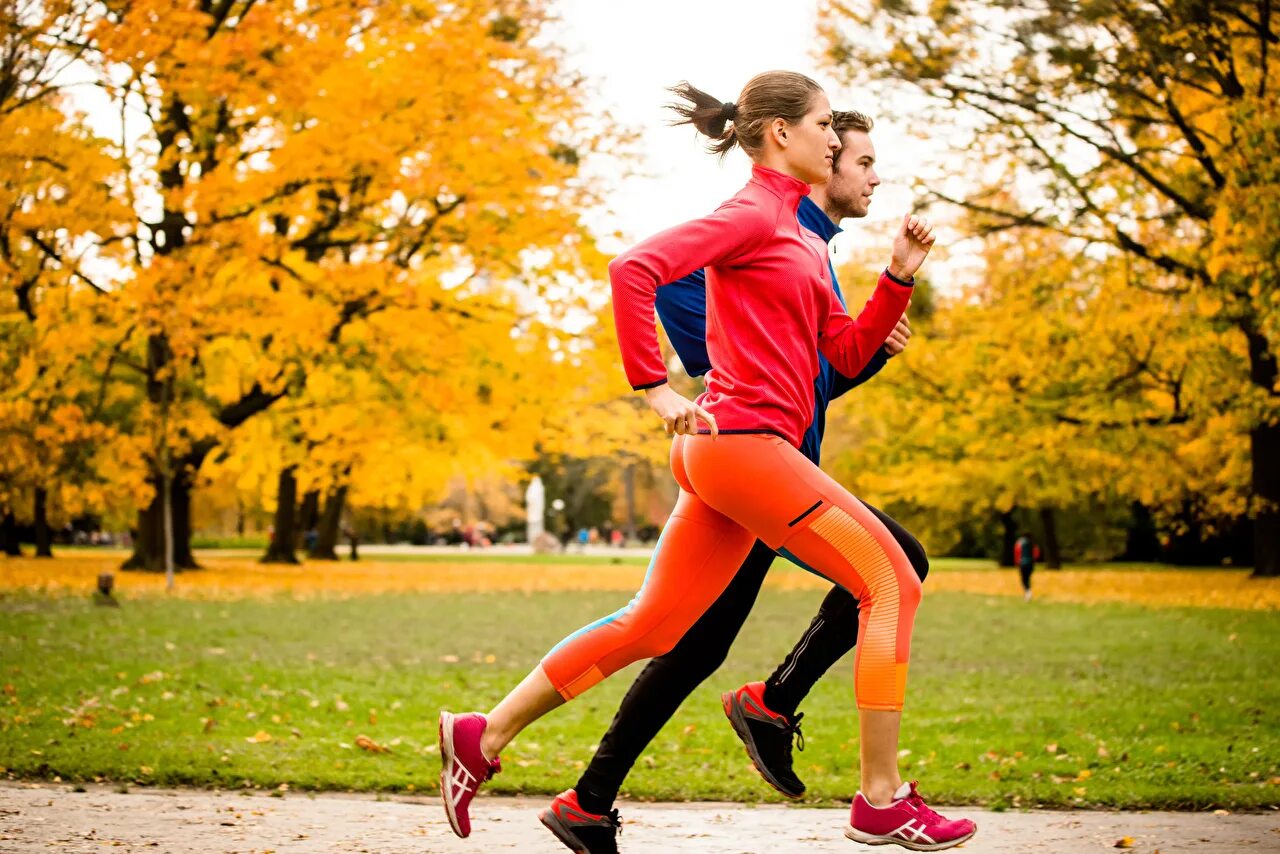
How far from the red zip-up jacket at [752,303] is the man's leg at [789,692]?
2.18 feet

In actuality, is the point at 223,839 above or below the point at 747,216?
below

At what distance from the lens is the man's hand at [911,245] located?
3.79 metres

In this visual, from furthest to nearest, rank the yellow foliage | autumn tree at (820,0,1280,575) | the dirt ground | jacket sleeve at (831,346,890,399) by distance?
the yellow foliage < autumn tree at (820,0,1280,575) < the dirt ground < jacket sleeve at (831,346,890,399)

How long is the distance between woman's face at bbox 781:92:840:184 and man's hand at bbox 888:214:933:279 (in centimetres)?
31

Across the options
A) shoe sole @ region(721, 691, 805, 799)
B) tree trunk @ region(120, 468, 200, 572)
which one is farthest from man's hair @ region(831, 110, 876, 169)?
tree trunk @ region(120, 468, 200, 572)

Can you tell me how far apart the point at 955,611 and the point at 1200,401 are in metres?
5.65

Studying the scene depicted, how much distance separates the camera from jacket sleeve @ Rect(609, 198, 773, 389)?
352 cm

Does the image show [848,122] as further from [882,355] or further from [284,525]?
[284,525]

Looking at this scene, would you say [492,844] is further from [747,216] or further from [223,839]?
[747,216]

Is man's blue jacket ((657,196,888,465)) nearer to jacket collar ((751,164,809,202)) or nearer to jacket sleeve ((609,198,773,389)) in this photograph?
jacket collar ((751,164,809,202))

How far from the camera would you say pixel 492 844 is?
4602 millimetres

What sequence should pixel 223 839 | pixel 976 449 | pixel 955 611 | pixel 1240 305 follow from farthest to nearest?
1. pixel 976 449
2. pixel 955 611
3. pixel 1240 305
4. pixel 223 839

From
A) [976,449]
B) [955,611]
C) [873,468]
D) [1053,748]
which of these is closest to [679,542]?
[1053,748]

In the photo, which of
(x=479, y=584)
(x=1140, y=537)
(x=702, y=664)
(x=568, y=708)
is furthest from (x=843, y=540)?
(x=1140, y=537)
